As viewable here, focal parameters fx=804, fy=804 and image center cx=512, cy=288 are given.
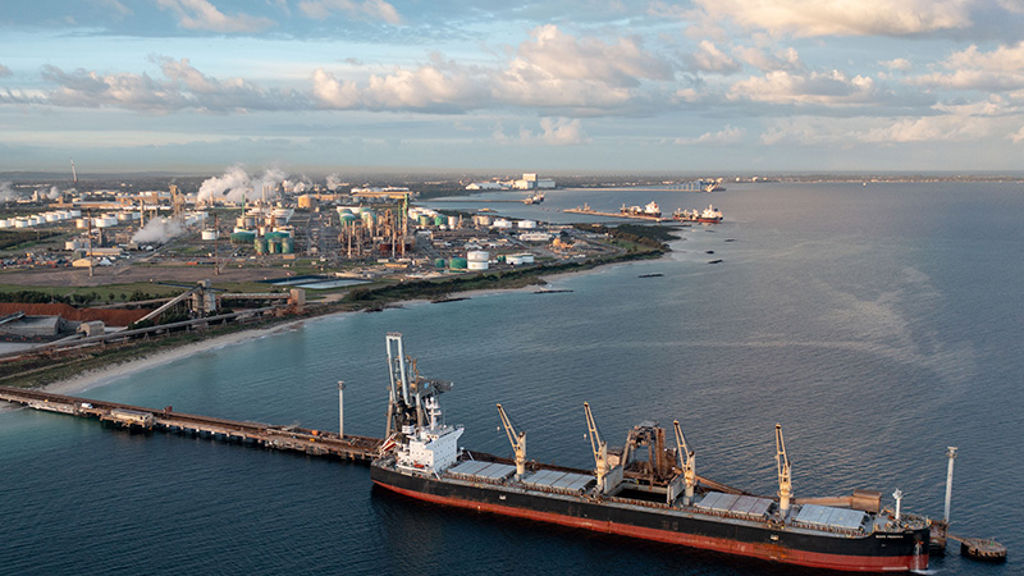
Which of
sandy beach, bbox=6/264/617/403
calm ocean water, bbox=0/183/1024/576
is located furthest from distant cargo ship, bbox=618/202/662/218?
sandy beach, bbox=6/264/617/403

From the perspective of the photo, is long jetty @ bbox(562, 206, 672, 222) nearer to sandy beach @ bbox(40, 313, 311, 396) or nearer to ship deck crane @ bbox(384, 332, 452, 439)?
sandy beach @ bbox(40, 313, 311, 396)

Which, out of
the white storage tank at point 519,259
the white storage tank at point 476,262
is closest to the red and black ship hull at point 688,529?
the white storage tank at point 476,262

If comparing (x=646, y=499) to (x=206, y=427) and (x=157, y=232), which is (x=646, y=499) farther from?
(x=157, y=232)

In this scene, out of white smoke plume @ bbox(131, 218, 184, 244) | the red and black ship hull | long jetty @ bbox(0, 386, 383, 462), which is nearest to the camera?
the red and black ship hull

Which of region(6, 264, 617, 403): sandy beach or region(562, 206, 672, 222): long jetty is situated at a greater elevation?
region(562, 206, 672, 222): long jetty

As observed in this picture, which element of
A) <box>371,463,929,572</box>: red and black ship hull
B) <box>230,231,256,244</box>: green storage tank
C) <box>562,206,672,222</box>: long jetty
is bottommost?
<box>371,463,929,572</box>: red and black ship hull

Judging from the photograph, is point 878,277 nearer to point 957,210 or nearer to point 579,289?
point 579,289

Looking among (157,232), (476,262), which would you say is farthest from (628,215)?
(157,232)
